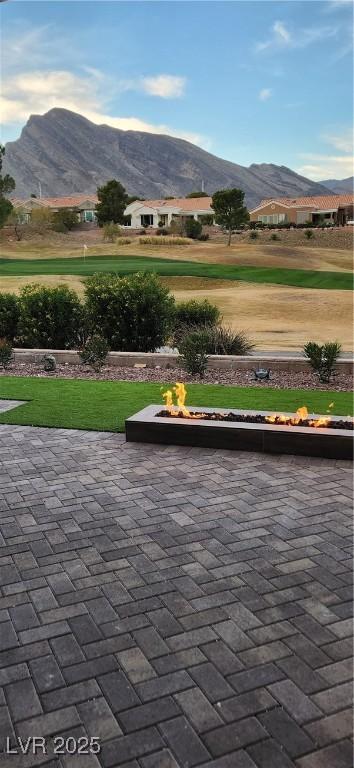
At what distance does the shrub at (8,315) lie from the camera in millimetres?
12695

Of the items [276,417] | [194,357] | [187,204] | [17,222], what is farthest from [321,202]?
[276,417]

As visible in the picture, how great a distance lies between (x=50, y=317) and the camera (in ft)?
39.8

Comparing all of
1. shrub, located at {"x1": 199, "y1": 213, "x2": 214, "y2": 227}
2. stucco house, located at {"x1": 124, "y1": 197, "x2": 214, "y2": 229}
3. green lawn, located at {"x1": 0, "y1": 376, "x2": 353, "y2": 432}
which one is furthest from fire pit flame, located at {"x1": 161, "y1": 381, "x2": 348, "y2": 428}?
stucco house, located at {"x1": 124, "y1": 197, "x2": 214, "y2": 229}

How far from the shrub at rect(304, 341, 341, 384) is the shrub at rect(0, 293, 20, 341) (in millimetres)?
6457

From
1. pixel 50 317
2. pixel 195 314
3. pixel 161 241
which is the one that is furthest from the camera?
pixel 161 241

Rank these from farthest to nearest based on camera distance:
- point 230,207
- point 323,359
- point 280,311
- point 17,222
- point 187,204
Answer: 1. point 187,204
2. point 17,222
3. point 230,207
4. point 280,311
5. point 323,359

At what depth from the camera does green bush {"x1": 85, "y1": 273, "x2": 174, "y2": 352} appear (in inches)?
465

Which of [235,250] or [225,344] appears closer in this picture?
[225,344]

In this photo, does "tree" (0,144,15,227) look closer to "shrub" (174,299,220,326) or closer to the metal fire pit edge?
"shrub" (174,299,220,326)

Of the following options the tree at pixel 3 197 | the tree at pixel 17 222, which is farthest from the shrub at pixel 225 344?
the tree at pixel 17 222

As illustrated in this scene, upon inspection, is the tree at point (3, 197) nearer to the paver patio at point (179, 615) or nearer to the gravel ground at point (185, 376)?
the gravel ground at point (185, 376)

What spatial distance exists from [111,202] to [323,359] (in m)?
66.5

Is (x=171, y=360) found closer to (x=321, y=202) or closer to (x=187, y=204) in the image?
(x=187, y=204)

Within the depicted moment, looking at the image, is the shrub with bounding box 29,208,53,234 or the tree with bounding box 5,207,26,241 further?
the shrub with bounding box 29,208,53,234
